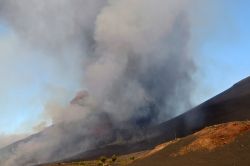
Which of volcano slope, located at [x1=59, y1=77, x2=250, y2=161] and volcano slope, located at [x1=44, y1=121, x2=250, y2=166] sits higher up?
volcano slope, located at [x1=59, y1=77, x2=250, y2=161]

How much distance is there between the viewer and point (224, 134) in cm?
3788

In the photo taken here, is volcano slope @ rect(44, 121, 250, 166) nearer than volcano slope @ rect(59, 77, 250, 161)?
Yes

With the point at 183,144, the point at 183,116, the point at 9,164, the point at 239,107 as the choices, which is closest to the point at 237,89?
the point at 183,116

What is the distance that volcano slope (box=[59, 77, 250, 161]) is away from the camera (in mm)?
144550

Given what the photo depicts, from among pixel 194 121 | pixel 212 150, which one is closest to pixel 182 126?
pixel 194 121

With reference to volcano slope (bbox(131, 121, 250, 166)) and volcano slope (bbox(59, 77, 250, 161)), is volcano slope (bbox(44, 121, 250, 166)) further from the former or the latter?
volcano slope (bbox(59, 77, 250, 161))

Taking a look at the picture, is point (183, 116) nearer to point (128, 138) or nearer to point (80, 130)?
point (128, 138)

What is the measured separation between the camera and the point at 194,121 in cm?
17212

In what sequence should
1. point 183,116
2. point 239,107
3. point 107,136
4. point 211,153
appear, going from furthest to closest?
point 107,136 < point 183,116 < point 239,107 < point 211,153

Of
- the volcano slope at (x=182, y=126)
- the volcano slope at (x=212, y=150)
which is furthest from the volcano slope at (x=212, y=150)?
the volcano slope at (x=182, y=126)

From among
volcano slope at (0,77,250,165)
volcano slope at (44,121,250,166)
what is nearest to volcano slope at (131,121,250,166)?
volcano slope at (44,121,250,166)

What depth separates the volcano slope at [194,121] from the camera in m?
145

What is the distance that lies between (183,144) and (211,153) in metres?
4.94

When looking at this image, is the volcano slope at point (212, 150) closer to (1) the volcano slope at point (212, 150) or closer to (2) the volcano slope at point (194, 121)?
(1) the volcano slope at point (212, 150)
